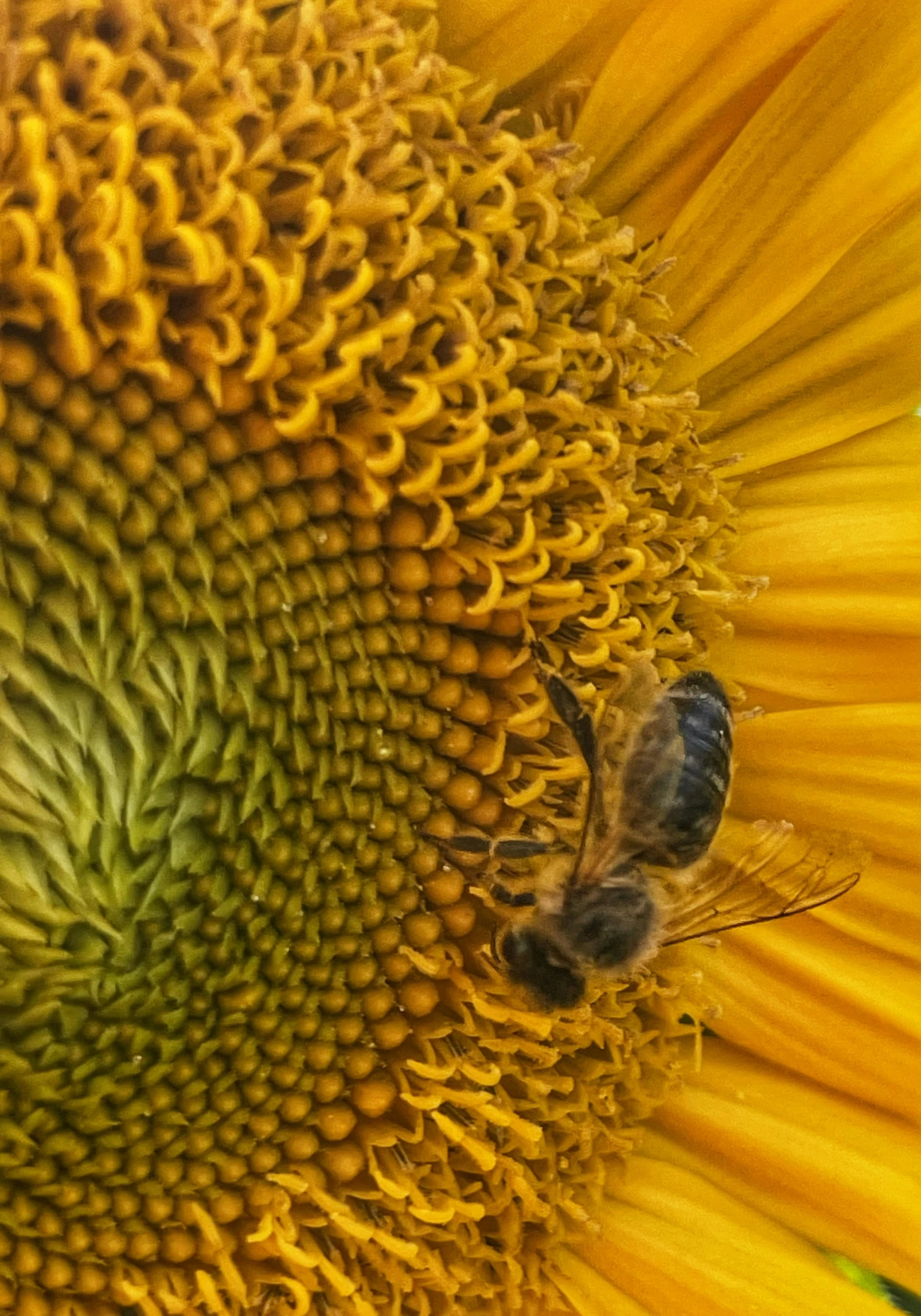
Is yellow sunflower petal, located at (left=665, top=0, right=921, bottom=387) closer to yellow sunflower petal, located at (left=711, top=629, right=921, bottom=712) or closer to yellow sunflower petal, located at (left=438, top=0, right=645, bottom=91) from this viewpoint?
yellow sunflower petal, located at (left=438, top=0, right=645, bottom=91)

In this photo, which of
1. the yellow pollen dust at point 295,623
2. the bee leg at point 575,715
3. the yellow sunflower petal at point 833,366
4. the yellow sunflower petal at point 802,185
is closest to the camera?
the yellow pollen dust at point 295,623

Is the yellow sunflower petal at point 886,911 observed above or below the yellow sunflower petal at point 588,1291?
above

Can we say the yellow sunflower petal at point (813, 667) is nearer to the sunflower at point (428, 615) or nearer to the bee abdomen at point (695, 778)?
the sunflower at point (428, 615)

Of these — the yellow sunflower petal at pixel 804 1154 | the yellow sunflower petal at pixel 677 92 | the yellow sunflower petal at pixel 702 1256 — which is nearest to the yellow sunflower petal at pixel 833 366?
the yellow sunflower petal at pixel 677 92

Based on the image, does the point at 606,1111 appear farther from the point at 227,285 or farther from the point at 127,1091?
the point at 227,285

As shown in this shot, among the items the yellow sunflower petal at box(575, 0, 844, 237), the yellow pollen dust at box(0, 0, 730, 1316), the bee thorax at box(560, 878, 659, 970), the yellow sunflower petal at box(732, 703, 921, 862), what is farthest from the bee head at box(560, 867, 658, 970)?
the yellow sunflower petal at box(575, 0, 844, 237)

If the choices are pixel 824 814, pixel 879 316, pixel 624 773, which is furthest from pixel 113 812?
pixel 879 316
